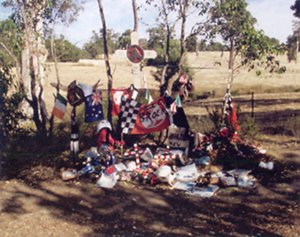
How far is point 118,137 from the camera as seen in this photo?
973 cm

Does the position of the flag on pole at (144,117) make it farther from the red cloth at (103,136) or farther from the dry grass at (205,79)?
the dry grass at (205,79)

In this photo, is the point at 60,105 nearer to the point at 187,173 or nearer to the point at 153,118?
the point at 153,118

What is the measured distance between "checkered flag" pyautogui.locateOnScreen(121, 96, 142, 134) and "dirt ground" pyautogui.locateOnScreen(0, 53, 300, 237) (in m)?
1.61

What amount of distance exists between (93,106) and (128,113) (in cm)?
106

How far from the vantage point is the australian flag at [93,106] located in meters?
8.31

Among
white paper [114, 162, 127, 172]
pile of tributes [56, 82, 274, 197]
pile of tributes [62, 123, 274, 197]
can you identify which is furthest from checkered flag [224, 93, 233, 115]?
white paper [114, 162, 127, 172]

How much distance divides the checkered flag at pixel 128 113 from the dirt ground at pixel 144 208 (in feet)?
5.30

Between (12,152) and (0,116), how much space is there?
3.68 ft

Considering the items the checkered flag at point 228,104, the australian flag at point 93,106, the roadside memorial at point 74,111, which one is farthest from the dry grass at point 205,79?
the roadside memorial at point 74,111

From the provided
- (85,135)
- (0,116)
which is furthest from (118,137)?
(0,116)

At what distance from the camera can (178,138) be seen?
8.12 meters

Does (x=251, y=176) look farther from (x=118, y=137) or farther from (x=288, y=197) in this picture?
(x=118, y=137)

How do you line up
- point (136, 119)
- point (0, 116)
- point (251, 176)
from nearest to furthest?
point (251, 176) → point (136, 119) → point (0, 116)

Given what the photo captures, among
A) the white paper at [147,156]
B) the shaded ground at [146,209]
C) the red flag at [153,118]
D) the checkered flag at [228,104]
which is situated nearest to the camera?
the shaded ground at [146,209]
